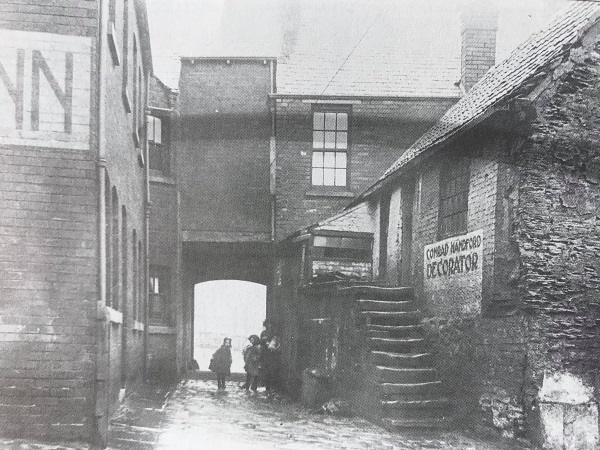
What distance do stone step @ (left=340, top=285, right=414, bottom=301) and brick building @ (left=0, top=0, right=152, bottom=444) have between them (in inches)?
213

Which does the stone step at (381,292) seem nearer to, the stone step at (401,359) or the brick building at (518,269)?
the brick building at (518,269)

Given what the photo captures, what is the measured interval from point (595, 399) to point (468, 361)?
203 cm

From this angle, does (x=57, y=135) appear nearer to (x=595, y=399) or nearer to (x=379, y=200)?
(x=595, y=399)

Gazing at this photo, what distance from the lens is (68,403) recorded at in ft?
26.0

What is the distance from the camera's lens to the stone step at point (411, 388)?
1055 centimetres

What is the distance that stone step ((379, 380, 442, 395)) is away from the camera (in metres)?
10.6

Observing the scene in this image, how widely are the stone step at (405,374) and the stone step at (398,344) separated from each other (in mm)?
542

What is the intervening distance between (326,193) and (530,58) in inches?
318

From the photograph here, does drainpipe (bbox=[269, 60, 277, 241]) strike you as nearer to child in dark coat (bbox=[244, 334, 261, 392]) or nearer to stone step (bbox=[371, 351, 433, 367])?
child in dark coat (bbox=[244, 334, 261, 392])

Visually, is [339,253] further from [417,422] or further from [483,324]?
[483,324]

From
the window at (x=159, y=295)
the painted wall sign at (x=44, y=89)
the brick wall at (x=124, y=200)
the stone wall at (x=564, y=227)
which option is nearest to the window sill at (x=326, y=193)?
the window at (x=159, y=295)

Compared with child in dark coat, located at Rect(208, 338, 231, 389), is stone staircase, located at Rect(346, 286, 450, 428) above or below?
above

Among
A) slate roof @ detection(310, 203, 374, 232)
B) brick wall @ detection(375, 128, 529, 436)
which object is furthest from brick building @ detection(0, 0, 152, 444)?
slate roof @ detection(310, 203, 374, 232)

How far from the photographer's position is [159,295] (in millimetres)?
18766
